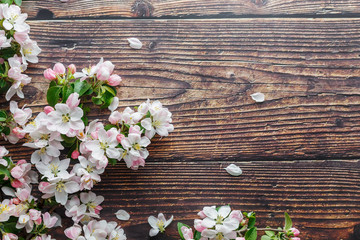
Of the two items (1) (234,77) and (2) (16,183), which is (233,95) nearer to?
(1) (234,77)

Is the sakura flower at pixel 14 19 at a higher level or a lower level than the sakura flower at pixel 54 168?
higher

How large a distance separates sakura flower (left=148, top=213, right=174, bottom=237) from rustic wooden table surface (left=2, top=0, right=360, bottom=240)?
0.06 feet

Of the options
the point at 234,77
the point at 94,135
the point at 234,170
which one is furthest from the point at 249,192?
the point at 94,135

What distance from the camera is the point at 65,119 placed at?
0.90 meters

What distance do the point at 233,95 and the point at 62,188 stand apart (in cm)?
46

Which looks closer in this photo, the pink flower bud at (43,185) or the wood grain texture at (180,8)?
the pink flower bud at (43,185)

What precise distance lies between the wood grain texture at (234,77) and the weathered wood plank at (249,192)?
0.11ft

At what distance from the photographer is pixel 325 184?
99 cm

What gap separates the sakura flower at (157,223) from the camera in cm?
96

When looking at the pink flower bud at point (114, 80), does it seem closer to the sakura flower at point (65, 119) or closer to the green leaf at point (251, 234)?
the sakura flower at point (65, 119)

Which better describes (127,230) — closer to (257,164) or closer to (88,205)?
(88,205)

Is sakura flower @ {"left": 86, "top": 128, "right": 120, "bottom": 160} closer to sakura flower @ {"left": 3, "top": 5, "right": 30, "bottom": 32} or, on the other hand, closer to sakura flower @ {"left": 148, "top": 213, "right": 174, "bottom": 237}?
sakura flower @ {"left": 148, "top": 213, "right": 174, "bottom": 237}

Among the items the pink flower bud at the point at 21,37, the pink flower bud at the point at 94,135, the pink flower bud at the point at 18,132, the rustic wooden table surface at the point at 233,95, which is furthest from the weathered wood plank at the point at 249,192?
the pink flower bud at the point at 21,37

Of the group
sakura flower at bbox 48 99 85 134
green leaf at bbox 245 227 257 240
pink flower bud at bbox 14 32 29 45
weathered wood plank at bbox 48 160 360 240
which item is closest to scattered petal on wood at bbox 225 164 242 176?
weathered wood plank at bbox 48 160 360 240
